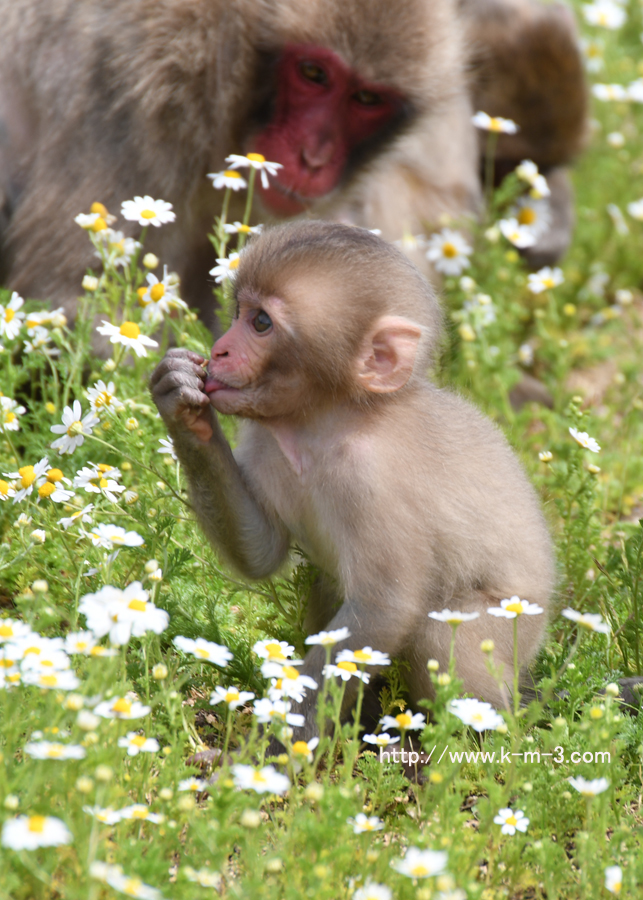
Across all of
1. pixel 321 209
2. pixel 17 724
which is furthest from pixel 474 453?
pixel 321 209

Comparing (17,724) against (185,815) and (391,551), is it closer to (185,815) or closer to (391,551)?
(185,815)

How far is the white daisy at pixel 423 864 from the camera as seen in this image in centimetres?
203

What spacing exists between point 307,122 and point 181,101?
0.54 meters

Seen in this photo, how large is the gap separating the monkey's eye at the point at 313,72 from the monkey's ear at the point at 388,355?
208 centimetres

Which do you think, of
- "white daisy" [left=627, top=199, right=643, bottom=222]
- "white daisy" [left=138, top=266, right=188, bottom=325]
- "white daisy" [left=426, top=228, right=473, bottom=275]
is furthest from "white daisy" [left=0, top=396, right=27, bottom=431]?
"white daisy" [left=627, top=199, right=643, bottom=222]

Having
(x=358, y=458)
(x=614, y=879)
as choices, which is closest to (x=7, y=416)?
(x=358, y=458)

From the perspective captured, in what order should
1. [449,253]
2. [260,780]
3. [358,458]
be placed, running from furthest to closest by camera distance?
[449,253], [358,458], [260,780]

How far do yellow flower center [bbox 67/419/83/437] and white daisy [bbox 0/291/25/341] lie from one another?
1.84ft

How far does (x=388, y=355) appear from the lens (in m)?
2.89

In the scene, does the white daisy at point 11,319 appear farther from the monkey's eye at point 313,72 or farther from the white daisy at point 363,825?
the white daisy at point 363,825

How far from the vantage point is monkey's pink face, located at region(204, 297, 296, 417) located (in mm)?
2852

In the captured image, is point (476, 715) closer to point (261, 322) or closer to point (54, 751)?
point (54, 751)

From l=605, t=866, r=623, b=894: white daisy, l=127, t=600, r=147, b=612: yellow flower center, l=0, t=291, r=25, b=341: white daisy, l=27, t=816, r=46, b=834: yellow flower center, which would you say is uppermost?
l=127, t=600, r=147, b=612: yellow flower center

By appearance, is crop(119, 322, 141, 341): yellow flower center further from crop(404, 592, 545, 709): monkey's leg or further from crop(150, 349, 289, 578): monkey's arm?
crop(404, 592, 545, 709): monkey's leg
